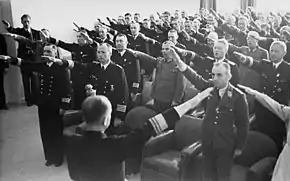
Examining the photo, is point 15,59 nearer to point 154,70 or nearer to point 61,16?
point 61,16

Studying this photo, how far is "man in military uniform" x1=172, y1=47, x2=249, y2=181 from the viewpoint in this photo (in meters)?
1.96

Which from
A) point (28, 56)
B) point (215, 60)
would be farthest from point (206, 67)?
point (28, 56)

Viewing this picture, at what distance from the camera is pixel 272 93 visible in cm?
200

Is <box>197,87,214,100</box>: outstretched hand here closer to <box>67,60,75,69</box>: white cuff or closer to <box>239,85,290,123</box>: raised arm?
<box>239,85,290,123</box>: raised arm

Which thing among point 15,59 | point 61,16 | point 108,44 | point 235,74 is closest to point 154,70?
point 108,44

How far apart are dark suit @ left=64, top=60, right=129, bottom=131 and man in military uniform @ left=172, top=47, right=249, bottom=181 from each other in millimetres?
428

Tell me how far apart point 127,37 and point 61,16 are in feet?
1.46

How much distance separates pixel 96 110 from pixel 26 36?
2.53 feet

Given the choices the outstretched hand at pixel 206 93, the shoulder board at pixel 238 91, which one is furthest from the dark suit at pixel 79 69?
the shoulder board at pixel 238 91

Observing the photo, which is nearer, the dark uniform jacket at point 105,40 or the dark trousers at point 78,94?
the dark trousers at point 78,94

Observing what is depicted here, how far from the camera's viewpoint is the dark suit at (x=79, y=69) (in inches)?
91.0

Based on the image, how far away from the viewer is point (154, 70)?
2262 mm

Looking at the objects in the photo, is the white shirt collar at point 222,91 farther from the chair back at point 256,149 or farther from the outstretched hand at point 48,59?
the outstretched hand at point 48,59

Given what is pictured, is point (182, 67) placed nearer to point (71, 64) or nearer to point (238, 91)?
point (238, 91)
